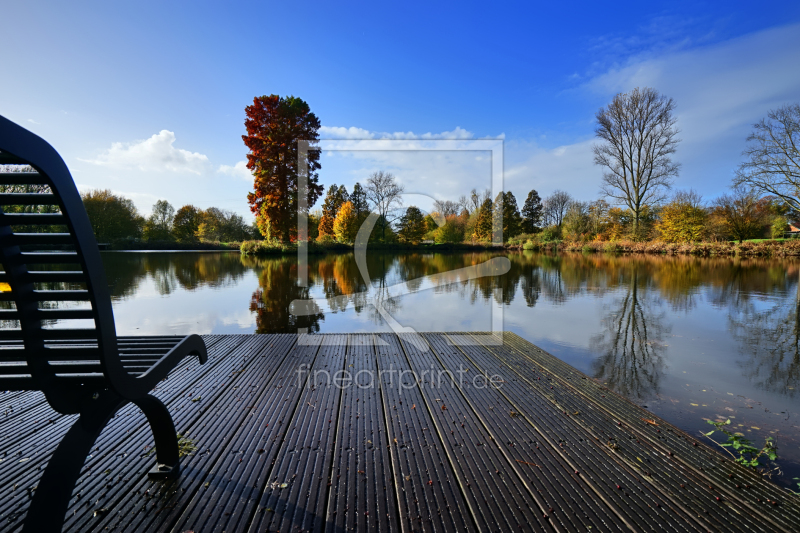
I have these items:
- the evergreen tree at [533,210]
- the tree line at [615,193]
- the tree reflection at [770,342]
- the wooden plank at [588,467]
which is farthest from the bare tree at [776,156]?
the wooden plank at [588,467]

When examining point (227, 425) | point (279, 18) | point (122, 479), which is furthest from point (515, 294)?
point (279, 18)

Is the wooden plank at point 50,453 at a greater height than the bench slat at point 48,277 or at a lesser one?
lesser

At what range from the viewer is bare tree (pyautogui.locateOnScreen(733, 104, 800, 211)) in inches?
680

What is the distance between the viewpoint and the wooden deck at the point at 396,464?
1.38m

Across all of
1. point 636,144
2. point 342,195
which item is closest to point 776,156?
point 636,144

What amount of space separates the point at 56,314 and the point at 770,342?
7.32 m

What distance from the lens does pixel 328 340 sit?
4012 mm

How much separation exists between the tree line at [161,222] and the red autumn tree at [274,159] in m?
16.9

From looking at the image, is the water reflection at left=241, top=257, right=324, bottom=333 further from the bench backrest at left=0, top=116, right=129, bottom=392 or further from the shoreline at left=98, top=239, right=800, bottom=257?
the shoreline at left=98, top=239, right=800, bottom=257

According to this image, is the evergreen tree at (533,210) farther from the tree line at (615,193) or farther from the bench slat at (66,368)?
the bench slat at (66,368)

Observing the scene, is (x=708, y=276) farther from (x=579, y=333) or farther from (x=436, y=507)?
(x=436, y=507)

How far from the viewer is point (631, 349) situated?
4.61 m

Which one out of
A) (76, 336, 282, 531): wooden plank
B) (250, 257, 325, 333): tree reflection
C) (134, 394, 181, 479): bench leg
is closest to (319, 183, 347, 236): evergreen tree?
(250, 257, 325, 333): tree reflection

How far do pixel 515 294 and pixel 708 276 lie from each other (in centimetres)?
810
